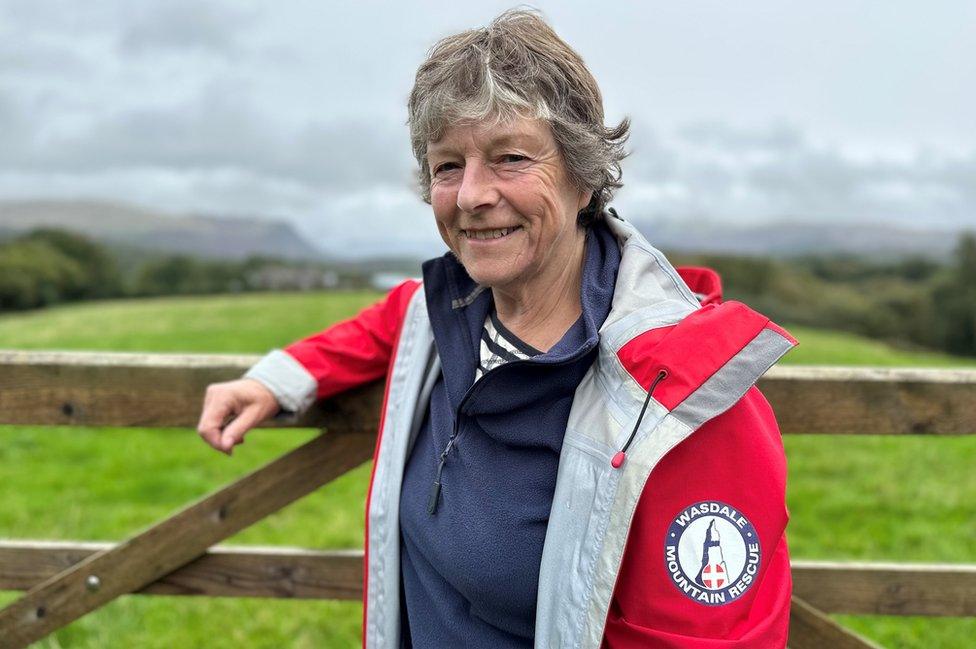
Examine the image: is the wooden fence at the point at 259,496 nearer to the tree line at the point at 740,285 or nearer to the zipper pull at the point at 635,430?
the zipper pull at the point at 635,430

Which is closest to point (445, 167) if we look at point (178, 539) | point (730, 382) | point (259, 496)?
point (730, 382)

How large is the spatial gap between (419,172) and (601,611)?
4.26 ft

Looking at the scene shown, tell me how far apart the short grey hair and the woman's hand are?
3.04 ft

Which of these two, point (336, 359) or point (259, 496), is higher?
point (336, 359)

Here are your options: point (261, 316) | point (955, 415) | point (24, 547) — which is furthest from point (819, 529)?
point (261, 316)

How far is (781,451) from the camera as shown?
185 centimetres

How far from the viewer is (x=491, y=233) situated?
2.10m

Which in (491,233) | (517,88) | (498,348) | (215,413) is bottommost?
(215,413)

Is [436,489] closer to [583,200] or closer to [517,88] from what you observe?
[583,200]

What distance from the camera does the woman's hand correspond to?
2377 millimetres

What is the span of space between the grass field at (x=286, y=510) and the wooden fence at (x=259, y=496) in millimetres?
1380

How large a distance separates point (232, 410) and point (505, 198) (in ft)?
3.52

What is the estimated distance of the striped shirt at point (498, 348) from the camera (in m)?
2.18

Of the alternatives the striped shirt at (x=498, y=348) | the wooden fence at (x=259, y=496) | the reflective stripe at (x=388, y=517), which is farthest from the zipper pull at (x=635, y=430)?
the wooden fence at (x=259, y=496)
